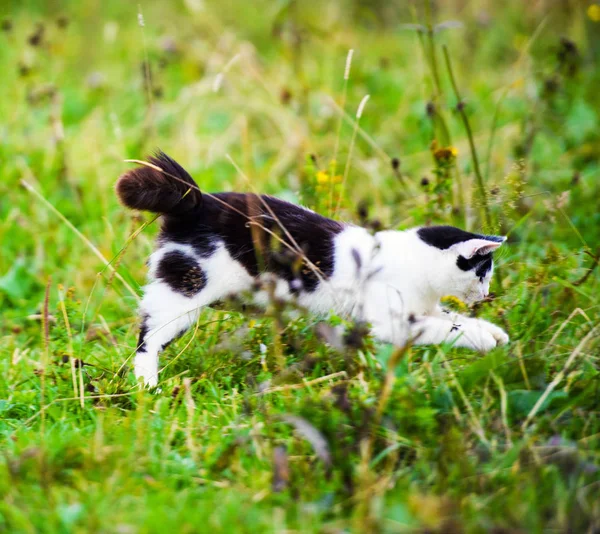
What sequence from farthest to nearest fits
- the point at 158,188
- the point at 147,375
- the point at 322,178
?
the point at 322,178 < the point at 147,375 < the point at 158,188

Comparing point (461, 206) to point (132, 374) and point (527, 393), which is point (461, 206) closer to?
point (527, 393)

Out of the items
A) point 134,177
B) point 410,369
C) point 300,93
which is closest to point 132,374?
point 134,177

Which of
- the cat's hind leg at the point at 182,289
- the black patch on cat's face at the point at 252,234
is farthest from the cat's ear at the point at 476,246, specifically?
the cat's hind leg at the point at 182,289

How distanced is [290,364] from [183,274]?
502mm

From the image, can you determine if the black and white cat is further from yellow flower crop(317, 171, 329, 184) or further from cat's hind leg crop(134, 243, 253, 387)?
yellow flower crop(317, 171, 329, 184)

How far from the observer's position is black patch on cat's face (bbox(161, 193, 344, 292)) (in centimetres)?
291

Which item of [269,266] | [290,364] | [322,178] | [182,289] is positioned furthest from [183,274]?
[322,178]

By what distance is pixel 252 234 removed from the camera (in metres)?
2.89

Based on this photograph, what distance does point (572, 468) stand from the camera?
2145 millimetres

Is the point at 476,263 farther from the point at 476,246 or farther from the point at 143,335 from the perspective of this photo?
the point at 143,335

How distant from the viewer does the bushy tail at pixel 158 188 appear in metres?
2.73

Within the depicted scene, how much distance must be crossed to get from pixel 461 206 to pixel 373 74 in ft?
8.72

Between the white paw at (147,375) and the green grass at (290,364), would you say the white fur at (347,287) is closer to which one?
the white paw at (147,375)

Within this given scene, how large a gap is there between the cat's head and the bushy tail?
88 cm
